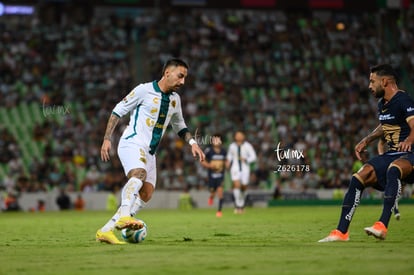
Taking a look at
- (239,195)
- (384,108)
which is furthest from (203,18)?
(384,108)

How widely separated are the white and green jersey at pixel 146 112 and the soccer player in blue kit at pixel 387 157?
9.67ft

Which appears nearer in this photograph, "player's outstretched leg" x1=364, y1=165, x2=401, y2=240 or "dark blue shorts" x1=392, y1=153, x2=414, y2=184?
"player's outstretched leg" x1=364, y1=165, x2=401, y2=240

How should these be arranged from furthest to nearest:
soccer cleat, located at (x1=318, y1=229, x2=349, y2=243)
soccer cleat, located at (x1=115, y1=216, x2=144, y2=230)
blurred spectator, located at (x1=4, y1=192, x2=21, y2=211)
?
blurred spectator, located at (x1=4, y1=192, x2=21, y2=211), soccer cleat, located at (x1=318, y1=229, x2=349, y2=243), soccer cleat, located at (x1=115, y1=216, x2=144, y2=230)

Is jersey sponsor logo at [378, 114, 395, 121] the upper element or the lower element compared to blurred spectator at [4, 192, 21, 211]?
upper

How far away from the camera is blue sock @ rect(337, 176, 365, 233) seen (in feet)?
39.0

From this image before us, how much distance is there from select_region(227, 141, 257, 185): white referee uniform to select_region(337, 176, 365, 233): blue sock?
16416 mm

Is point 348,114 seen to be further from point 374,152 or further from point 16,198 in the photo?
point 16,198

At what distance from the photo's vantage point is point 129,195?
39.3 ft

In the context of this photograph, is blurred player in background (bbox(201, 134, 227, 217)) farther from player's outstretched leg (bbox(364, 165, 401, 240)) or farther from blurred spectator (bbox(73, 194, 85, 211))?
player's outstretched leg (bbox(364, 165, 401, 240))

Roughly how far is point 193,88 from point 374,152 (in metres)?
9.80

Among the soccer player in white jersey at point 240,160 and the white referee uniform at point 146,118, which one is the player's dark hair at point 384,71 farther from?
the soccer player in white jersey at point 240,160

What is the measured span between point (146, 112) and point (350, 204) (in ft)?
10.8

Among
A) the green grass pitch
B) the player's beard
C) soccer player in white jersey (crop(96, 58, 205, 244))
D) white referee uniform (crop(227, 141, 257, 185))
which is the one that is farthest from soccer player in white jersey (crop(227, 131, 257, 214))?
the player's beard

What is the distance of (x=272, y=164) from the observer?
3528 centimetres
